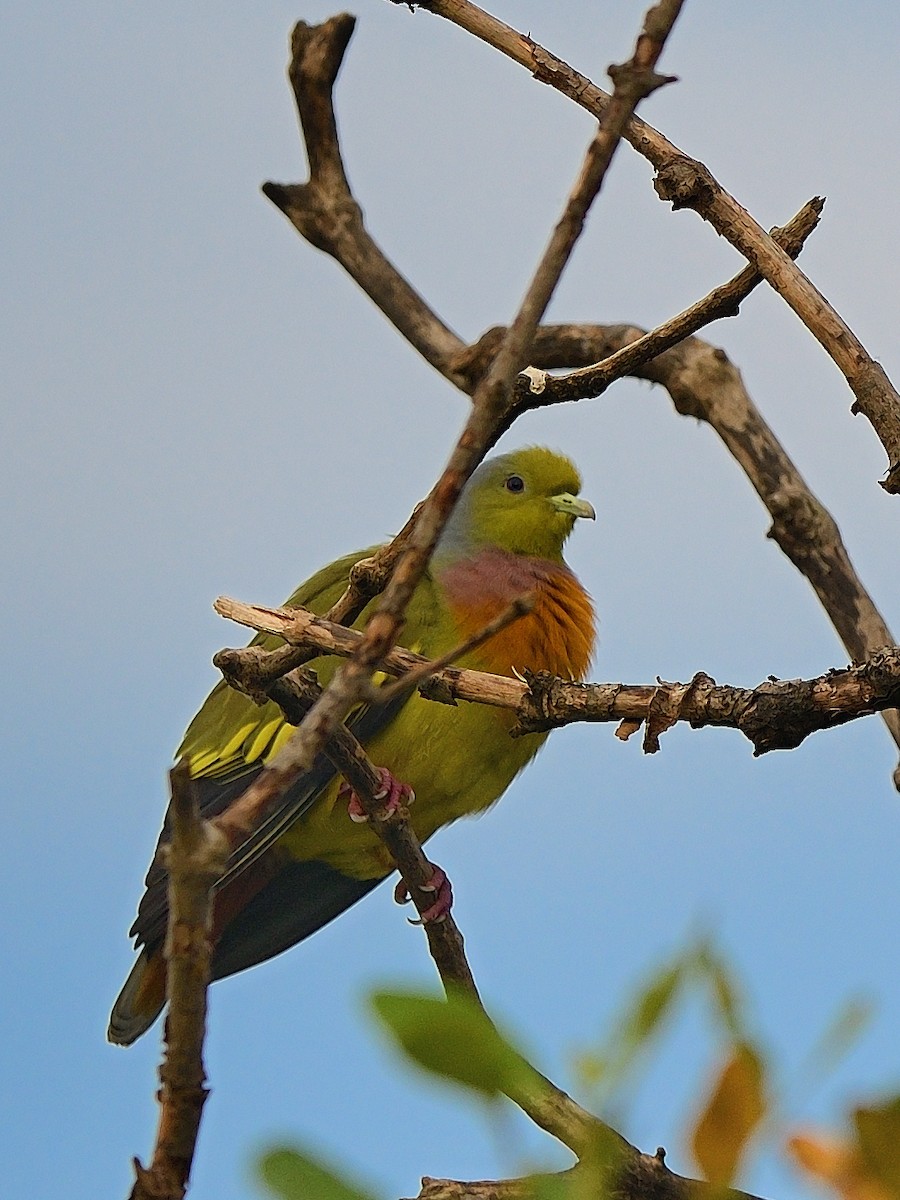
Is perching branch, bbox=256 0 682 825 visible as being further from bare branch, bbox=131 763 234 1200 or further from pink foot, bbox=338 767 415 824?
pink foot, bbox=338 767 415 824

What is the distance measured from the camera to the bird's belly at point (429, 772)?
3.89 m

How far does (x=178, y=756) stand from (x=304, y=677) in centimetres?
179

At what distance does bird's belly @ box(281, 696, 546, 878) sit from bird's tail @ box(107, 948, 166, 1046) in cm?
53

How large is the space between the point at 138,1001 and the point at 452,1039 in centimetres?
336

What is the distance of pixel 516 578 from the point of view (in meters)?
4.32

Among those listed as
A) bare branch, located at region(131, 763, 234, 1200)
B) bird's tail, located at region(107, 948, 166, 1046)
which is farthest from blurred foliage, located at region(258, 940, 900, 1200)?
bird's tail, located at region(107, 948, 166, 1046)

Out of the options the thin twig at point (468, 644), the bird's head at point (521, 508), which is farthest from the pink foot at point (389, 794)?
the thin twig at point (468, 644)

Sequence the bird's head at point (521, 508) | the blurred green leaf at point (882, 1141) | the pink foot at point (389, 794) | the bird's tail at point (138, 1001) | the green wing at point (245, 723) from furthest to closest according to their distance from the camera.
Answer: the bird's head at point (521, 508) → the green wing at point (245, 723) → the bird's tail at point (138, 1001) → the pink foot at point (389, 794) → the blurred green leaf at point (882, 1141)

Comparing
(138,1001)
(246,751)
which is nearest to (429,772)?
(246,751)

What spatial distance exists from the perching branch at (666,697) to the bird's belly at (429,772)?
1.48m

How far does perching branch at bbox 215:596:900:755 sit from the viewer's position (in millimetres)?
2006

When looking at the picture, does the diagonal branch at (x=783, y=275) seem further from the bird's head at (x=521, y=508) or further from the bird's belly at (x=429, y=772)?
the bird's head at (x=521, y=508)

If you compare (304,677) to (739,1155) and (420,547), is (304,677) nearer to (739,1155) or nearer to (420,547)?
(420,547)

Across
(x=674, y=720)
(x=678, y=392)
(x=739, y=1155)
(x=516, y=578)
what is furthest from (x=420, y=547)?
(x=516, y=578)
